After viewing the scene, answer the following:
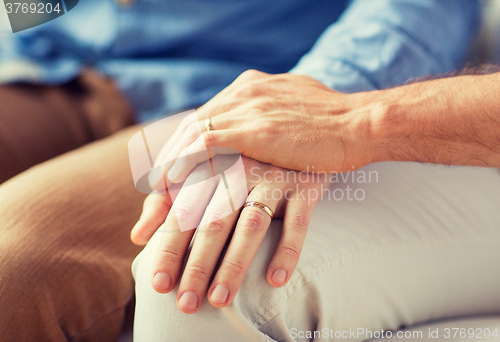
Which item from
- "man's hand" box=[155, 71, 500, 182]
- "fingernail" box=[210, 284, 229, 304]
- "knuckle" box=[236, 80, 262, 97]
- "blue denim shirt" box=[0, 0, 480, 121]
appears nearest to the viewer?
"fingernail" box=[210, 284, 229, 304]

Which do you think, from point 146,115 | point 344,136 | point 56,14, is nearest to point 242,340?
point 344,136

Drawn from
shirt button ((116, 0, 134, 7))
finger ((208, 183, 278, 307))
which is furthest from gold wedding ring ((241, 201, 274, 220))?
shirt button ((116, 0, 134, 7))

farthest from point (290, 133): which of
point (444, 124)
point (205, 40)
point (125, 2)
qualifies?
point (125, 2)

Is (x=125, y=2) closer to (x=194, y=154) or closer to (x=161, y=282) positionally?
(x=194, y=154)

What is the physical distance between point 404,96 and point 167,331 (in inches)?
18.4

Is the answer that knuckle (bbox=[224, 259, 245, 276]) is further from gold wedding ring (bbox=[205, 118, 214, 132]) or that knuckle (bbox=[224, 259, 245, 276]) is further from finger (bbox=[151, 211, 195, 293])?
gold wedding ring (bbox=[205, 118, 214, 132])

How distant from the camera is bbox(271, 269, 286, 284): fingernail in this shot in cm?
41

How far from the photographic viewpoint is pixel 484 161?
509mm

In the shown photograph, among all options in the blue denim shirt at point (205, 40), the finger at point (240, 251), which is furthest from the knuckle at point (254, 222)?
the blue denim shirt at point (205, 40)

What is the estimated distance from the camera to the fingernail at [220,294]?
15.1 inches

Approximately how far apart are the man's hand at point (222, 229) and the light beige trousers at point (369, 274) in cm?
2

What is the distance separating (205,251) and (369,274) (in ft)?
0.71

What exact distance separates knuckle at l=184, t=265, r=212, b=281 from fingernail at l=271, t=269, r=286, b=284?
8 centimetres

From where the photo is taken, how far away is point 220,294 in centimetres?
39
